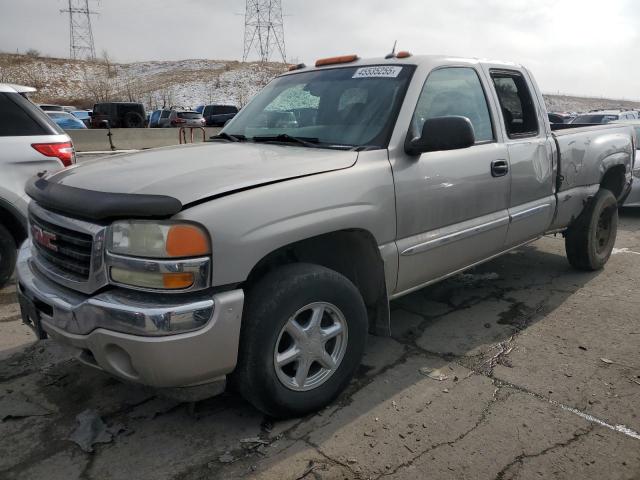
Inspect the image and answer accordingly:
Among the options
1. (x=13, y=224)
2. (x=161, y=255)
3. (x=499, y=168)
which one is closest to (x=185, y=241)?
(x=161, y=255)

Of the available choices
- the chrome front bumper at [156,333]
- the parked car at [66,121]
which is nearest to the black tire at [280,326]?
the chrome front bumper at [156,333]

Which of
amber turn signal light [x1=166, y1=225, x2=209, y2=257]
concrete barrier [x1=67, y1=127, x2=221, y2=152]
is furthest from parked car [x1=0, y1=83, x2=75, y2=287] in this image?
concrete barrier [x1=67, y1=127, x2=221, y2=152]

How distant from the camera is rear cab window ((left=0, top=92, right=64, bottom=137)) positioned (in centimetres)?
454

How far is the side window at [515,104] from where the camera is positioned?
4008mm

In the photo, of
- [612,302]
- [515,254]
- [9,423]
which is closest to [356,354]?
[9,423]

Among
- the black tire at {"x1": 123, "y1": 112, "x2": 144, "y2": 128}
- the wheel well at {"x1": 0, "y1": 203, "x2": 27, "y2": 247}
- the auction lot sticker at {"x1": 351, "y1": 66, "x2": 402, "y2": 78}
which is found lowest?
the wheel well at {"x1": 0, "y1": 203, "x2": 27, "y2": 247}

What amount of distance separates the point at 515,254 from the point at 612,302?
1594 millimetres

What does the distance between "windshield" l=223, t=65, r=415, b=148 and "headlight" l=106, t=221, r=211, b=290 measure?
1.25 metres

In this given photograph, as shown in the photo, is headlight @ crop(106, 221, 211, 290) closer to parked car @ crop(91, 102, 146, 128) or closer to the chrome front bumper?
the chrome front bumper

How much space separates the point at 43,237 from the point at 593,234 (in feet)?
15.0

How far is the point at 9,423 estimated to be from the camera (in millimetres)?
2766

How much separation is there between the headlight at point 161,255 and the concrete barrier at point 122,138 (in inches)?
499

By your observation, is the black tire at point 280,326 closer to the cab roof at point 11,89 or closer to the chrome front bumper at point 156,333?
the chrome front bumper at point 156,333

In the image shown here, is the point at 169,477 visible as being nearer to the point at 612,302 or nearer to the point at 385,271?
the point at 385,271
